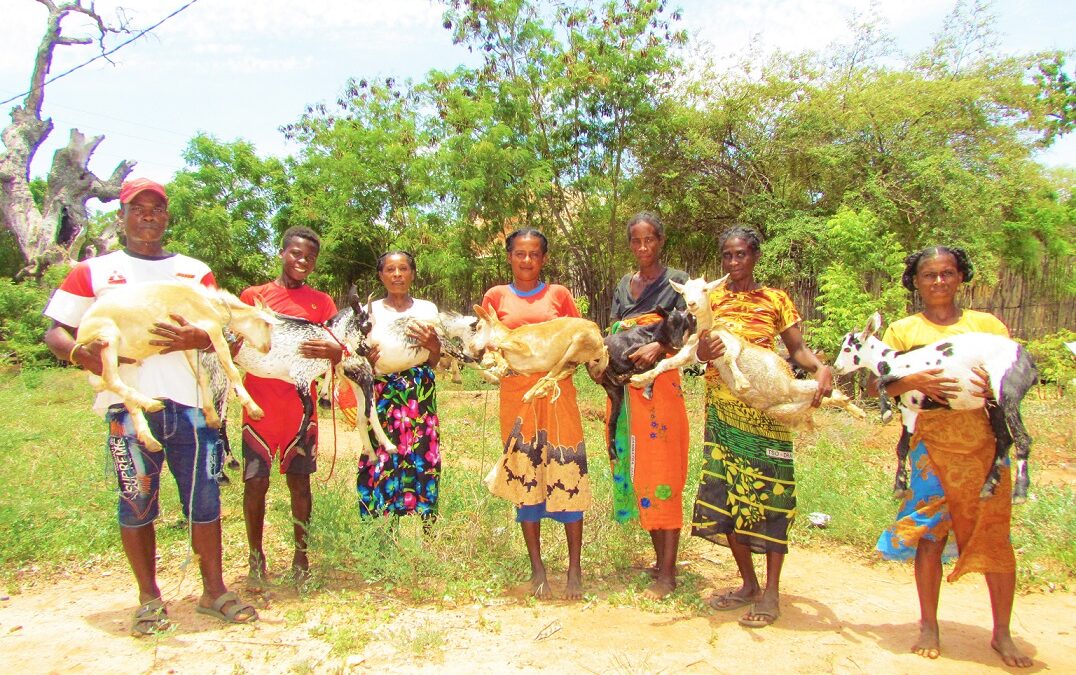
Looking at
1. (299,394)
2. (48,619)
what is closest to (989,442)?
(299,394)

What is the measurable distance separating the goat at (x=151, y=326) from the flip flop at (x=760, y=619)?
249 cm

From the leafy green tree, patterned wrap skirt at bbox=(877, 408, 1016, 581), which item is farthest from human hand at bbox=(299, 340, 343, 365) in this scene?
the leafy green tree

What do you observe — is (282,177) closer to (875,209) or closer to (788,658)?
(875,209)

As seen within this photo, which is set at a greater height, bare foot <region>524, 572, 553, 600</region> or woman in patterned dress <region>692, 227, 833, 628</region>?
woman in patterned dress <region>692, 227, 833, 628</region>

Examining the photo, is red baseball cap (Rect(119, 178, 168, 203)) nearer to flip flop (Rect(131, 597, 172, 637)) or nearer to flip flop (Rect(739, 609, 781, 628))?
flip flop (Rect(131, 597, 172, 637))

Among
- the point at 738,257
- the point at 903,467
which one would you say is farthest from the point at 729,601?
the point at 738,257

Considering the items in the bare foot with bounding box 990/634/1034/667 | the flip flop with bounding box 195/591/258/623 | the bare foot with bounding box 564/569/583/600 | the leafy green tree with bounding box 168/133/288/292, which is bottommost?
the bare foot with bounding box 990/634/1034/667

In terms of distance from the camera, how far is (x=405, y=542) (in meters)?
3.63

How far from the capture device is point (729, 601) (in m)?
3.49

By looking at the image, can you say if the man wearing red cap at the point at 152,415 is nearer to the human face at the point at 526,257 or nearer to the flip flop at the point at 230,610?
the flip flop at the point at 230,610

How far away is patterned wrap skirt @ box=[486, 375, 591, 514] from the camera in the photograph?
3.59 m

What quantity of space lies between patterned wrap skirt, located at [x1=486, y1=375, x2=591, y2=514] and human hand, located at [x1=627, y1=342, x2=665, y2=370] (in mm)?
387

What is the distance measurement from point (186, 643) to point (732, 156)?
425 inches

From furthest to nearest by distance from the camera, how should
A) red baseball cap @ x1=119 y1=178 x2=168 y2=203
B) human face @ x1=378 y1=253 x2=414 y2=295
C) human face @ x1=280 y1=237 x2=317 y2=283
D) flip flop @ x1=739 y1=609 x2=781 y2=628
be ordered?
human face @ x1=378 y1=253 x2=414 y2=295 < human face @ x1=280 y1=237 x2=317 y2=283 < flip flop @ x1=739 y1=609 x2=781 y2=628 < red baseball cap @ x1=119 y1=178 x2=168 y2=203
